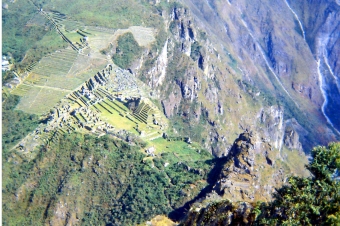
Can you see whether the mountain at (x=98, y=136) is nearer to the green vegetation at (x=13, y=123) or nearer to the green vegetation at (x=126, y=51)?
the green vegetation at (x=13, y=123)

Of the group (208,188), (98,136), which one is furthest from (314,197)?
(98,136)

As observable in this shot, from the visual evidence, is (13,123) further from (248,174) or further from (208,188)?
(248,174)

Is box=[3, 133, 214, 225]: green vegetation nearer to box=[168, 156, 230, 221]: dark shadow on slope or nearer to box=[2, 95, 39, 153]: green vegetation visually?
box=[168, 156, 230, 221]: dark shadow on slope

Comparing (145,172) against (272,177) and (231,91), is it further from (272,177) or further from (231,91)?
(231,91)

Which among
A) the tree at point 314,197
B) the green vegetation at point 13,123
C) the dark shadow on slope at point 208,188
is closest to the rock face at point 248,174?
the dark shadow on slope at point 208,188

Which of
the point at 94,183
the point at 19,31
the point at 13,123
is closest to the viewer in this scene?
the point at 94,183

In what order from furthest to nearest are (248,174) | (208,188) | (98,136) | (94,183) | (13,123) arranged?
(13,123) < (98,136) < (94,183) < (248,174) < (208,188)

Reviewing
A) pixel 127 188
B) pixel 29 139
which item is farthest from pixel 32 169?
pixel 127 188
